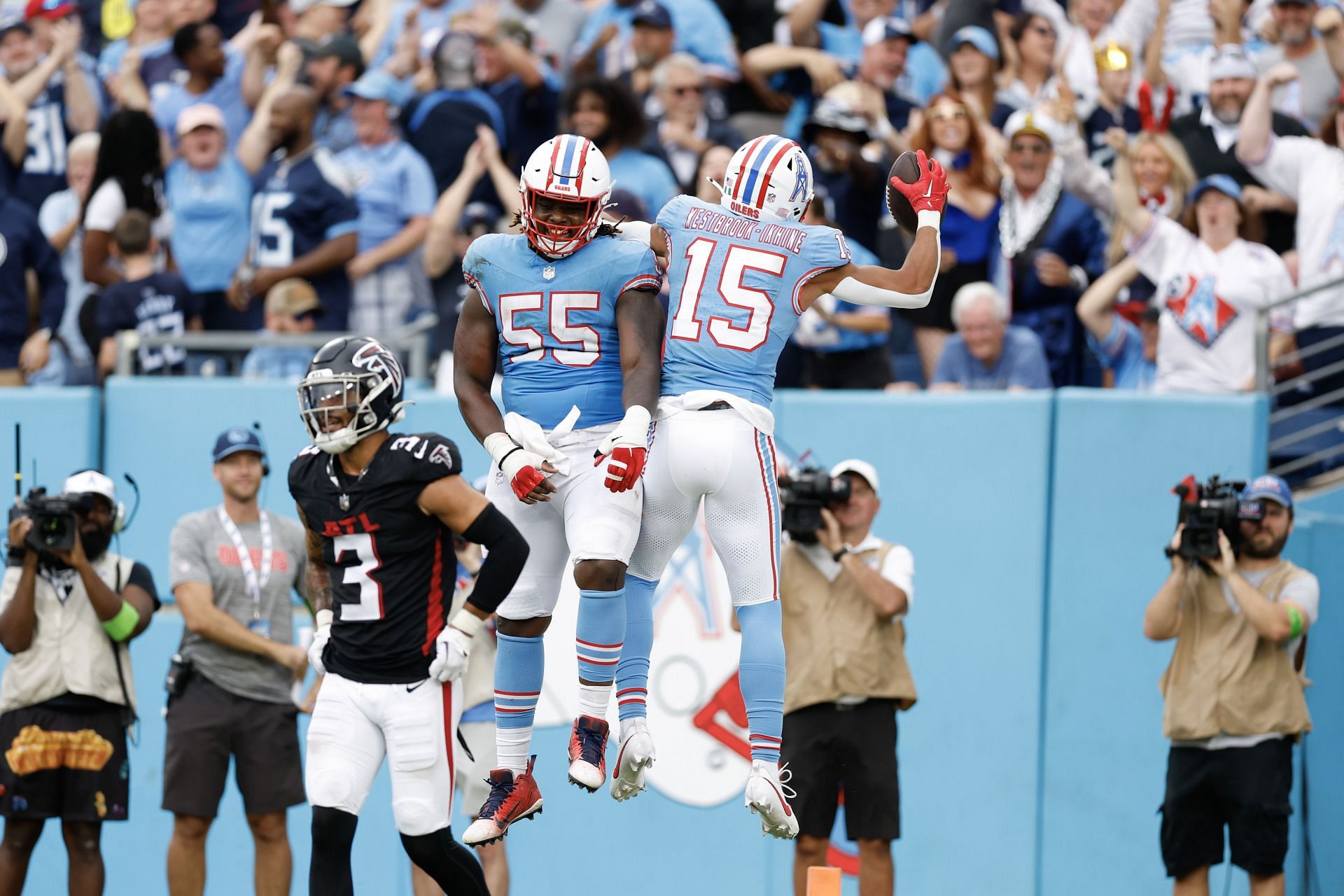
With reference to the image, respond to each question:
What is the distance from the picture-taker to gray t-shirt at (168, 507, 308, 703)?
901 cm

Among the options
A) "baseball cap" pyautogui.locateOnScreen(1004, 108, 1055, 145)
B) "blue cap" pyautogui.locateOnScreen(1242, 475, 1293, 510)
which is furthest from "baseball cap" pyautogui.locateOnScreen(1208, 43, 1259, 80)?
"blue cap" pyautogui.locateOnScreen(1242, 475, 1293, 510)

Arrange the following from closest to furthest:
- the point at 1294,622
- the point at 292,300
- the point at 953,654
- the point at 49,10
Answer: the point at 1294,622 → the point at 953,654 → the point at 292,300 → the point at 49,10

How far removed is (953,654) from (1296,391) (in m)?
2.33

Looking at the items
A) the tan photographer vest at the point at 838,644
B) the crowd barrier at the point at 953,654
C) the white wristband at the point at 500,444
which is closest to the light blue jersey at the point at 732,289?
the white wristband at the point at 500,444

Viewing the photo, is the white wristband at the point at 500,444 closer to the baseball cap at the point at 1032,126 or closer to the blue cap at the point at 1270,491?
the blue cap at the point at 1270,491

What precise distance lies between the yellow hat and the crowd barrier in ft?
8.04

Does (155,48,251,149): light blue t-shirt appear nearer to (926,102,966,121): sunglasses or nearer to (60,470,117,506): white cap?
(60,470,117,506): white cap

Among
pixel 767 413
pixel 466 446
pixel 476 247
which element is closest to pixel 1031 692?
pixel 466 446

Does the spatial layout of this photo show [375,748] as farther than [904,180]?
Yes

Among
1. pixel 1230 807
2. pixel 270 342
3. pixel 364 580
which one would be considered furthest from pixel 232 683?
pixel 1230 807

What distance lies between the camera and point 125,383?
Answer: 1059 cm

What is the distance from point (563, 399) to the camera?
6512mm

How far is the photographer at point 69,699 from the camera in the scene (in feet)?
28.8

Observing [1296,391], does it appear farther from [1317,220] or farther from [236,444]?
[236,444]
